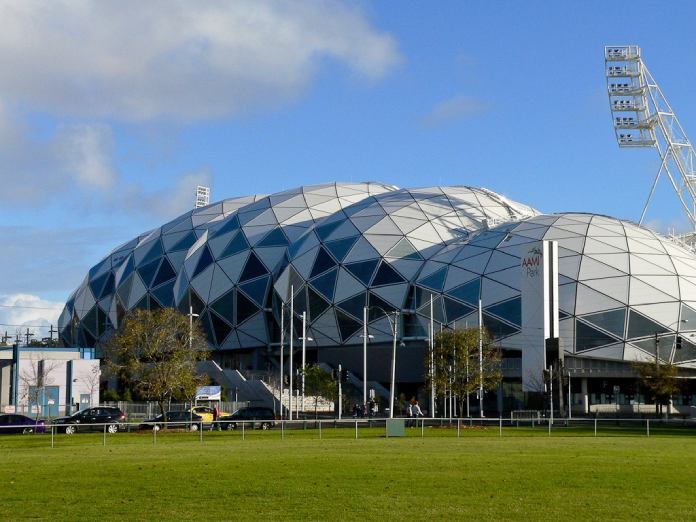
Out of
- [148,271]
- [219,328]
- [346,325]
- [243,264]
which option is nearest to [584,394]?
[346,325]

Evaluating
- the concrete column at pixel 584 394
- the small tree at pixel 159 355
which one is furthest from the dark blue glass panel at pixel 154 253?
the concrete column at pixel 584 394

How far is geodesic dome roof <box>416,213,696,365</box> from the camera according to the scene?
234 ft

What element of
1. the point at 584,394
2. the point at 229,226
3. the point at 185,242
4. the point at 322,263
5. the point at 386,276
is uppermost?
the point at 229,226

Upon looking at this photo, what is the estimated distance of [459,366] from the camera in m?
55.3

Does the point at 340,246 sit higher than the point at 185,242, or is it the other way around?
the point at 185,242

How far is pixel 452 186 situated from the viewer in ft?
330

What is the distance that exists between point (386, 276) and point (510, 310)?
12.4 m

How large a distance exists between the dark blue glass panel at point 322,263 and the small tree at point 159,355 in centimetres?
2699

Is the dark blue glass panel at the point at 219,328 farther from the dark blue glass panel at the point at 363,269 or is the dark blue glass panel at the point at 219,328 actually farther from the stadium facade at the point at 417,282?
the dark blue glass panel at the point at 363,269

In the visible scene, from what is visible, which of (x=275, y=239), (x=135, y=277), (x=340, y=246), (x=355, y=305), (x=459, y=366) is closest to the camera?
(x=459, y=366)

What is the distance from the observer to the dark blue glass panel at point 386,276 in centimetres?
8088

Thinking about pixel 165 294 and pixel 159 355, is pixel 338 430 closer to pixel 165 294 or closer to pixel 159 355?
pixel 159 355

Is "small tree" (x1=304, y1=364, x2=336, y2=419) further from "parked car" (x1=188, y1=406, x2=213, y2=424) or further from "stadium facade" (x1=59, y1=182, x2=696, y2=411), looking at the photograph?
"parked car" (x1=188, y1=406, x2=213, y2=424)

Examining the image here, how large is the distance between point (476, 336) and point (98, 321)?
64.0 metres
